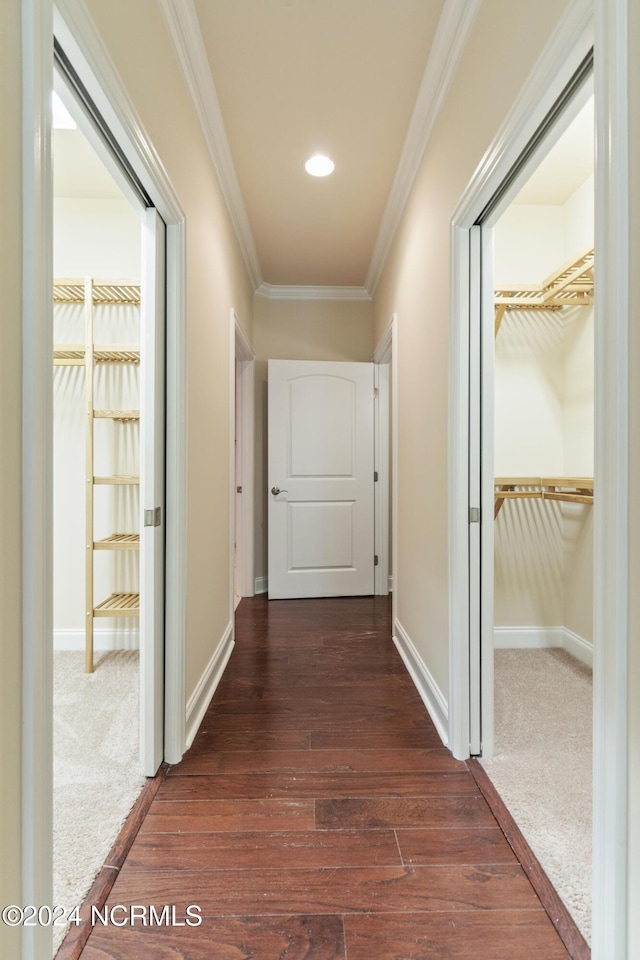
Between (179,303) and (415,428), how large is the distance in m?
1.27

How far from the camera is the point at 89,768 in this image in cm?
158

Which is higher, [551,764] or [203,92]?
[203,92]

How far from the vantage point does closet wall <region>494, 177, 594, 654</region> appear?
2627mm

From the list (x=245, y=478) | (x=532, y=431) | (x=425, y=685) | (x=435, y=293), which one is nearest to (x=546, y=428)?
(x=532, y=431)

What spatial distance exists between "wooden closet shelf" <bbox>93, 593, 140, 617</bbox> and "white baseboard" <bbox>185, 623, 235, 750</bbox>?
486 millimetres

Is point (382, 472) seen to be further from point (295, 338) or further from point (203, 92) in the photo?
point (203, 92)

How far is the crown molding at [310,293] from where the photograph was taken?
151 inches

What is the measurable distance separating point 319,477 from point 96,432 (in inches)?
68.0

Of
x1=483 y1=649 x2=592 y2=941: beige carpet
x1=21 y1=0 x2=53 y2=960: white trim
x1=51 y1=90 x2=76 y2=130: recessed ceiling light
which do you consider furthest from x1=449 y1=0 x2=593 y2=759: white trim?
x1=51 y1=90 x2=76 y2=130: recessed ceiling light

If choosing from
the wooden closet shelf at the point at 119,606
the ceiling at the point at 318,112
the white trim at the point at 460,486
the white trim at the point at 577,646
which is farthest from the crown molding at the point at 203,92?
the white trim at the point at 577,646

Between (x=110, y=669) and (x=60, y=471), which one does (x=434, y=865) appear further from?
(x=60, y=471)

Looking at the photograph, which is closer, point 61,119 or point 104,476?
point 61,119

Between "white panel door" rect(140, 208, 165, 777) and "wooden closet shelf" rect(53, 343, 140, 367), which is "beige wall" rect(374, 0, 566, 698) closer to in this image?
"white panel door" rect(140, 208, 165, 777)

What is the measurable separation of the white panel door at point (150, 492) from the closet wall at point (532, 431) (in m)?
1.95
